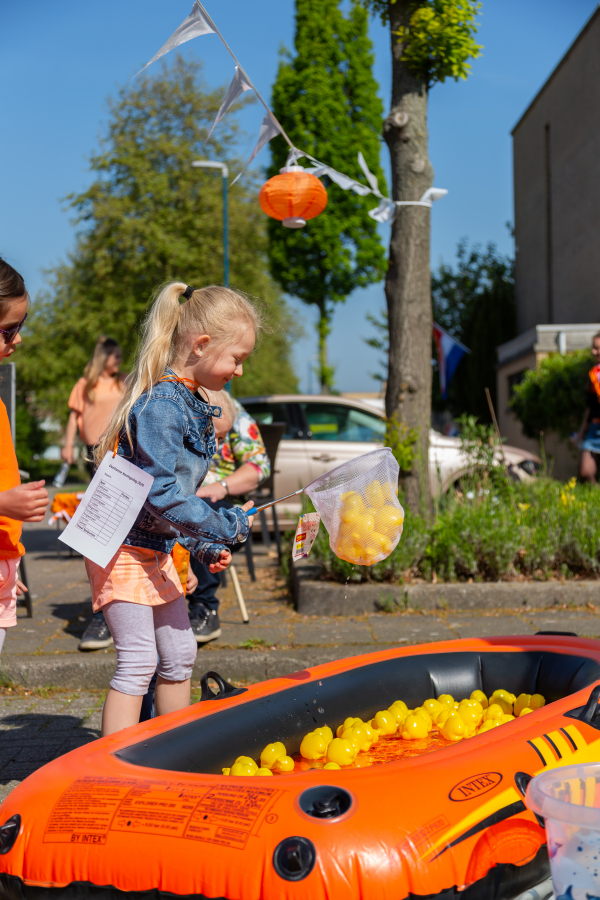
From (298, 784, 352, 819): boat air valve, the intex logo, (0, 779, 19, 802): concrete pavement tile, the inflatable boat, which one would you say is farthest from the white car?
(298, 784, 352, 819): boat air valve

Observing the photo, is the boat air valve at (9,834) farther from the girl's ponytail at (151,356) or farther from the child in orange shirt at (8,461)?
the girl's ponytail at (151,356)

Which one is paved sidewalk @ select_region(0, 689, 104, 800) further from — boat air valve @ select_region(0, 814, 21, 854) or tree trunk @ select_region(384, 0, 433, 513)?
tree trunk @ select_region(384, 0, 433, 513)

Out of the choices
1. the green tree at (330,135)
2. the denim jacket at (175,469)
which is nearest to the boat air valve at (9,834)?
the denim jacket at (175,469)

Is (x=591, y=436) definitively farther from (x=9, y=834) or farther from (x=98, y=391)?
(x=9, y=834)

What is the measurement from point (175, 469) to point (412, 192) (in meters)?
4.40

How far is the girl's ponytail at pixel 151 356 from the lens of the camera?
8.03 feet

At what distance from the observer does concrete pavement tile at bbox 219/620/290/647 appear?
4425mm

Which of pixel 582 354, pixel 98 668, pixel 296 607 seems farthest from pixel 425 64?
pixel 582 354

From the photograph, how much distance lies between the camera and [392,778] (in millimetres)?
1788

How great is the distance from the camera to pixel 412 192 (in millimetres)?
6137

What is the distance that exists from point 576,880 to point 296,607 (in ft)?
12.8

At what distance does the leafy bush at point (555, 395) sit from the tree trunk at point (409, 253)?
7.58 m

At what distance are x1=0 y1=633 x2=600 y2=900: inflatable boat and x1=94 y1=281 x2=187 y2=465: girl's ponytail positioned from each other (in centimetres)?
90

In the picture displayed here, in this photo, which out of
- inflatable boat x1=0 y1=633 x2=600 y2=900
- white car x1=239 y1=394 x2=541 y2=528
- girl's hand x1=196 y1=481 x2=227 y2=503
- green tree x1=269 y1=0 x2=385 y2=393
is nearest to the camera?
inflatable boat x1=0 y1=633 x2=600 y2=900
